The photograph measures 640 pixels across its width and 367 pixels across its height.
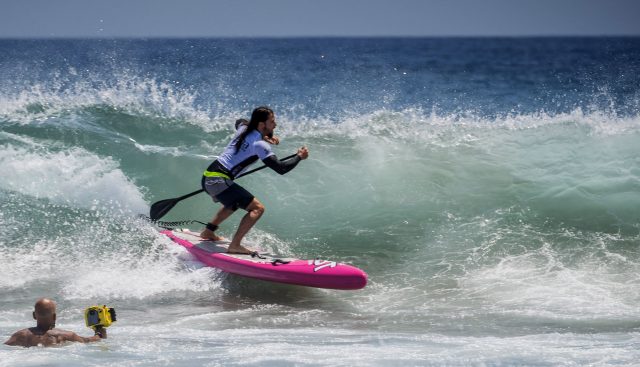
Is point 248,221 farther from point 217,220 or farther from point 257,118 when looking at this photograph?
point 257,118

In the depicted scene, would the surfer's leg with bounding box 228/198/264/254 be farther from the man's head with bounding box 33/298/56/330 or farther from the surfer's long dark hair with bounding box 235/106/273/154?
Answer: the man's head with bounding box 33/298/56/330

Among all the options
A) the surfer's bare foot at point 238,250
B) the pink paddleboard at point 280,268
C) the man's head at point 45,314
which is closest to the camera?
the man's head at point 45,314

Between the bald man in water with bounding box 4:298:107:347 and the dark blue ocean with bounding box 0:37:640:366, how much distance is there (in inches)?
3.4

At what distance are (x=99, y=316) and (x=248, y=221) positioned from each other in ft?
8.00

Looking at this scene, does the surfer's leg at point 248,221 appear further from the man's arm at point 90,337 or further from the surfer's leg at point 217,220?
the man's arm at point 90,337

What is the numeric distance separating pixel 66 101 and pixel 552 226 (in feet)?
25.2

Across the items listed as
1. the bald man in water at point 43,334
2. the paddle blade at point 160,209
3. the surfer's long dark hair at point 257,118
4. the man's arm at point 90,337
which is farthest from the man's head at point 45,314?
the paddle blade at point 160,209

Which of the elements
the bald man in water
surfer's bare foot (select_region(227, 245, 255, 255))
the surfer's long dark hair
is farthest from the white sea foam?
the bald man in water

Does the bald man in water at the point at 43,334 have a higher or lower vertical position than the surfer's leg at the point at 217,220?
lower

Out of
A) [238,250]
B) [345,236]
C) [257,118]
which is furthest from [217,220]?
[345,236]

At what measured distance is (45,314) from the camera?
589 centimetres

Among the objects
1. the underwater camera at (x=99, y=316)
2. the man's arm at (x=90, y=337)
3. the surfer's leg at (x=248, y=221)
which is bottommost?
the man's arm at (x=90, y=337)

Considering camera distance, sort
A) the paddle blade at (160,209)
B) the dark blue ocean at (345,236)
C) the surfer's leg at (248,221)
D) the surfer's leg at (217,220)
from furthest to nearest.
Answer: the paddle blade at (160,209)
the surfer's leg at (217,220)
the surfer's leg at (248,221)
the dark blue ocean at (345,236)

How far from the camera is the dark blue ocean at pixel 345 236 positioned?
6.42 metres
